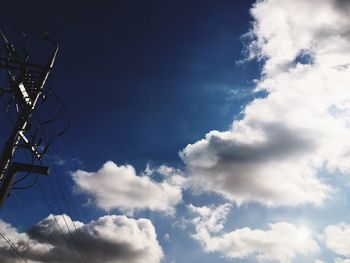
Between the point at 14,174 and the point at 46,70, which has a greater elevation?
the point at 46,70

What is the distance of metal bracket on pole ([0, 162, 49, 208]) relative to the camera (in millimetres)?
9219

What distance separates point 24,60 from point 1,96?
152cm

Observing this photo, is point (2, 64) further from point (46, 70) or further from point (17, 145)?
point (17, 145)

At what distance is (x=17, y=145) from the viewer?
10.4 metres

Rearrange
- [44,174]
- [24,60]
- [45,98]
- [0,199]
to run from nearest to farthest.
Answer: [0,199] < [44,174] < [24,60] < [45,98]

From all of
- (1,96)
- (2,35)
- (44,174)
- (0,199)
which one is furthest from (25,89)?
(0,199)

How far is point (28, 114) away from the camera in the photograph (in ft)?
36.4

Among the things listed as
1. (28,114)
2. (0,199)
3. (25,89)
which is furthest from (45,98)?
(0,199)

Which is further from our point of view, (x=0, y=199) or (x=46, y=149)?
(x=46, y=149)

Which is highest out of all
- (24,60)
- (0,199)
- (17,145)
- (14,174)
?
(24,60)

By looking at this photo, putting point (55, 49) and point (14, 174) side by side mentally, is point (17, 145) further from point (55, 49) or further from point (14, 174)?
point (55, 49)

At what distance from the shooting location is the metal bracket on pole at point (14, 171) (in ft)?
30.2

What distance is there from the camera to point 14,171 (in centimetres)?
970

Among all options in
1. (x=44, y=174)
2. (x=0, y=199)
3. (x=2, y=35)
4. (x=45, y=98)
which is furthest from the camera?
(x=45, y=98)
